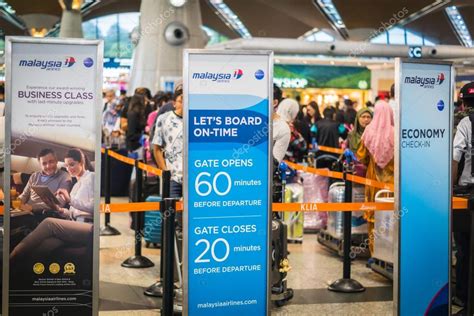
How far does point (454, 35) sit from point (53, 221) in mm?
46368

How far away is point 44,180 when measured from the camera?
493 cm

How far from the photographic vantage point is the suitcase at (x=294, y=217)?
30.8 ft

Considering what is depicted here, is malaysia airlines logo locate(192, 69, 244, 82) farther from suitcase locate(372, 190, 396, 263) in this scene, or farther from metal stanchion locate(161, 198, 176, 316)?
suitcase locate(372, 190, 396, 263)

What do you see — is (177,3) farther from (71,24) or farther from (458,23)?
(458,23)

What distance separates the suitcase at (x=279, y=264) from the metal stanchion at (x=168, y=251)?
4.26 ft

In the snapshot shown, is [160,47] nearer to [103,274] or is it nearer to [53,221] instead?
[103,274]

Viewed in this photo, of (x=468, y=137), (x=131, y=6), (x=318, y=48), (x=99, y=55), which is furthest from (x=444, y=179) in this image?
(x=131, y=6)

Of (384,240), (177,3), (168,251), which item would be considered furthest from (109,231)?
(177,3)

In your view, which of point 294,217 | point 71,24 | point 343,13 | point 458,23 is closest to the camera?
point 294,217

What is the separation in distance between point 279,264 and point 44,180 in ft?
7.74

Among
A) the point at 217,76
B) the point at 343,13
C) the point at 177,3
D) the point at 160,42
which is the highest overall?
the point at 343,13

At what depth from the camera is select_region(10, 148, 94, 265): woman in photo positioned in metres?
4.95

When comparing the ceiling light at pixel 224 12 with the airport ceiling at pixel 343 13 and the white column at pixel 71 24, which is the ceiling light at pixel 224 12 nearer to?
the airport ceiling at pixel 343 13

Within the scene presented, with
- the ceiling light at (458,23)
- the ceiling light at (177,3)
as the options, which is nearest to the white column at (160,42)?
the ceiling light at (177,3)
